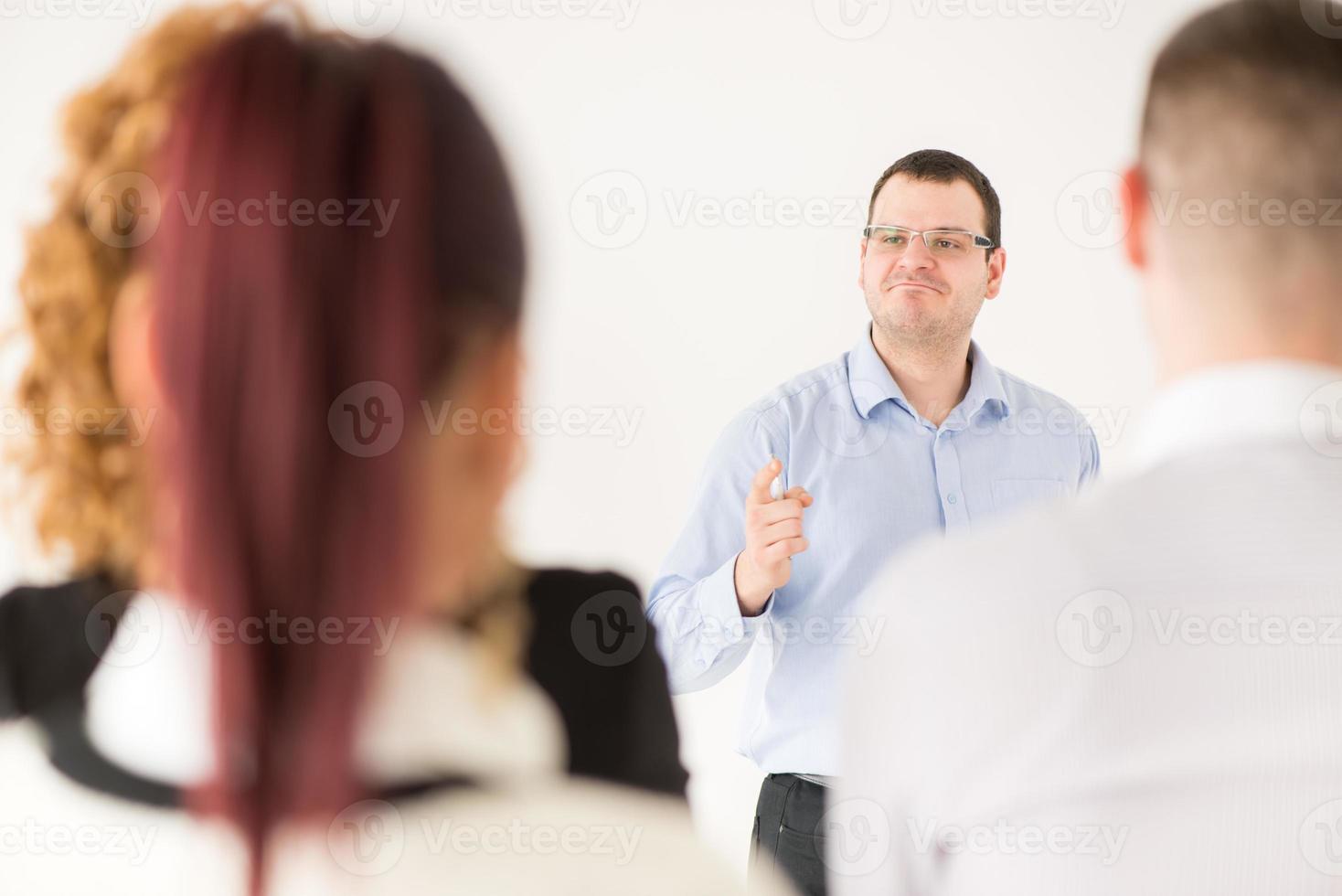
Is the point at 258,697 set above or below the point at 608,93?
below

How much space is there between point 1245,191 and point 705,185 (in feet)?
9.70

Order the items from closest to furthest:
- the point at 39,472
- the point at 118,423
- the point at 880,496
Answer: the point at 118,423 < the point at 39,472 < the point at 880,496

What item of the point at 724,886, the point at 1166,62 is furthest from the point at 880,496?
the point at 724,886

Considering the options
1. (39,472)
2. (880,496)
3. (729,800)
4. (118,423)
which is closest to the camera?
(118,423)

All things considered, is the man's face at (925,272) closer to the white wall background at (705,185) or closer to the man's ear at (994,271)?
the man's ear at (994,271)

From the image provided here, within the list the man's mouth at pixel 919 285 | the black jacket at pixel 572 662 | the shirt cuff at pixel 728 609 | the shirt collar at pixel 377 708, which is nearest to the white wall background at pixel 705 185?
the man's mouth at pixel 919 285

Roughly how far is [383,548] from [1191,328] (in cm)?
73

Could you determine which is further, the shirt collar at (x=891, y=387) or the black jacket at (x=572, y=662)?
Answer: the shirt collar at (x=891, y=387)

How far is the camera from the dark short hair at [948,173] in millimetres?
2746

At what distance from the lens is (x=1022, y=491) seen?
2.72 meters

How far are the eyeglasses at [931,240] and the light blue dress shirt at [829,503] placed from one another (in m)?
0.22

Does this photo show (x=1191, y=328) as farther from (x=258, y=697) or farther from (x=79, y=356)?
(x=79, y=356)

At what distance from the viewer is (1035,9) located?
3.91 meters

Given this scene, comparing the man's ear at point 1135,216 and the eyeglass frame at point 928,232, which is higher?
the eyeglass frame at point 928,232
